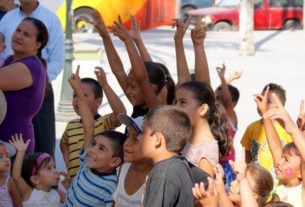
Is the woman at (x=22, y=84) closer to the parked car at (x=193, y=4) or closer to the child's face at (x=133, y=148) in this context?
the child's face at (x=133, y=148)

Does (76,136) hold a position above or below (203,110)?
below

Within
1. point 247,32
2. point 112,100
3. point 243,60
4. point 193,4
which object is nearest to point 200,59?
point 112,100

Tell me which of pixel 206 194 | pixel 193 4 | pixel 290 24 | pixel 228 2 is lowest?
pixel 290 24

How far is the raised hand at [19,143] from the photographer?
194 inches

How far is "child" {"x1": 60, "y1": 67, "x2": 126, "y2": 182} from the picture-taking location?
533 cm

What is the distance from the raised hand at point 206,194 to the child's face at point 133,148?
0.45 meters

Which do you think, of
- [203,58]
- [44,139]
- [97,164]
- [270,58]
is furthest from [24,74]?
[270,58]

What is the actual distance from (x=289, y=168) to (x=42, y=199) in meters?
1.53

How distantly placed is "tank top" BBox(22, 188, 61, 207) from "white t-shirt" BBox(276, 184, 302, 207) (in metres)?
1.39

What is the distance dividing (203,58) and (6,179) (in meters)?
1.45

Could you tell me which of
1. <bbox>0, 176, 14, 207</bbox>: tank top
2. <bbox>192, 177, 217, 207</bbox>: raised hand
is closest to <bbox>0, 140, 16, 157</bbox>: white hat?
<bbox>0, 176, 14, 207</bbox>: tank top

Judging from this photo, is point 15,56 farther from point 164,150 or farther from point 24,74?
point 164,150

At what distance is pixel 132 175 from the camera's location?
13.5 feet

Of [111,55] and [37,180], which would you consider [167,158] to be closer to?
[37,180]
